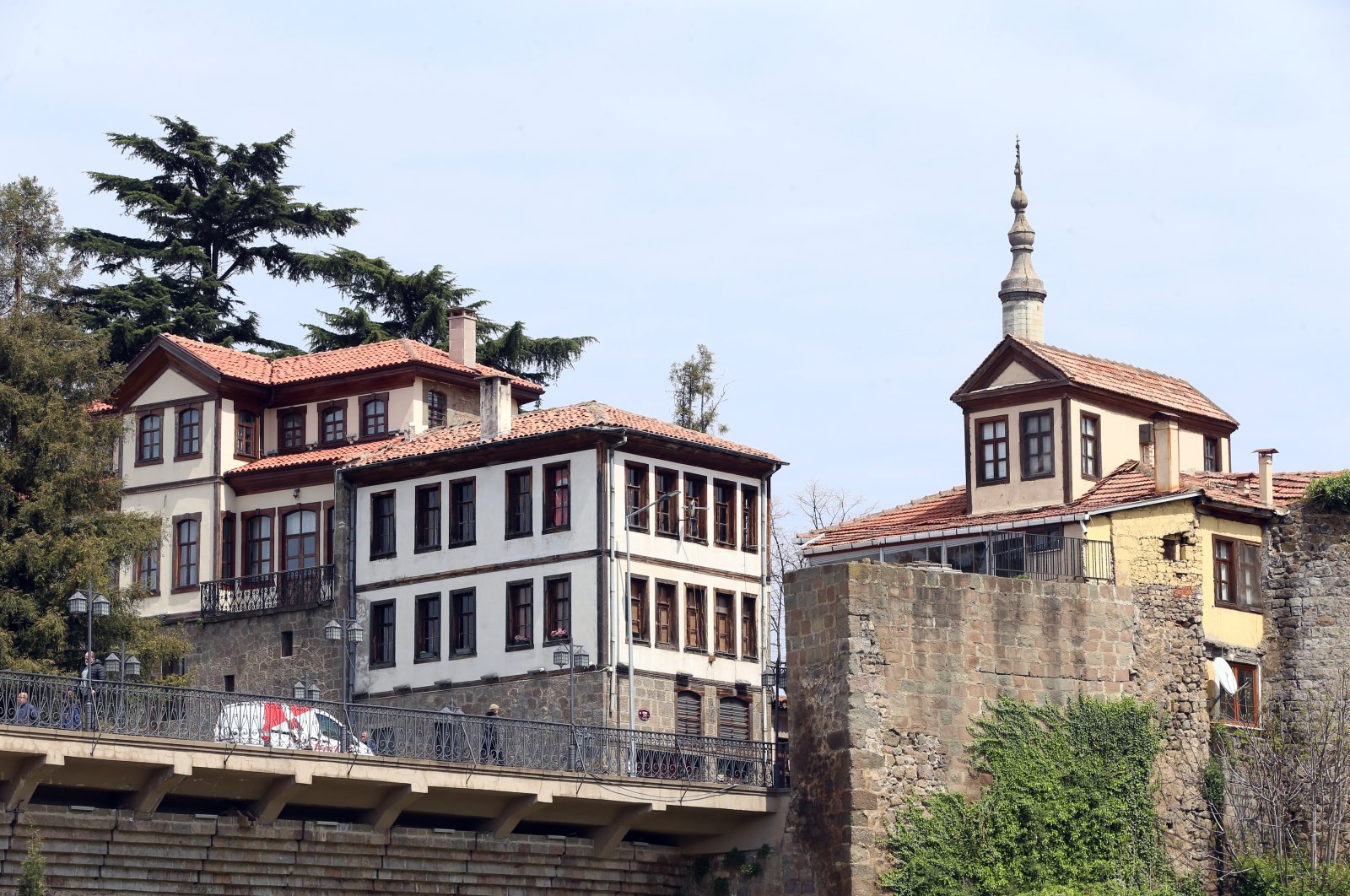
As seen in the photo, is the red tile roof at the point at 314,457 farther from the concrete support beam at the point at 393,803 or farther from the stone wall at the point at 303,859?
the concrete support beam at the point at 393,803

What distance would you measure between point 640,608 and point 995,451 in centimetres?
915

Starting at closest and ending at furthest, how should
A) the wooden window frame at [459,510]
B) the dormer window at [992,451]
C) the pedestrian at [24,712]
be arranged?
the pedestrian at [24,712] < the dormer window at [992,451] < the wooden window frame at [459,510]

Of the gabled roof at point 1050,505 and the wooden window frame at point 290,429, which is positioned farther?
the wooden window frame at point 290,429

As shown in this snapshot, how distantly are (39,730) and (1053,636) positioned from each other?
2138cm

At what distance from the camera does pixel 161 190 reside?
8294cm

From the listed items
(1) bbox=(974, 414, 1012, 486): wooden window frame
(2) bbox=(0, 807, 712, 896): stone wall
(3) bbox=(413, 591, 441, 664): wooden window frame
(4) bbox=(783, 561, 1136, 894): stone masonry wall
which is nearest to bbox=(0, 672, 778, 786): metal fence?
(2) bbox=(0, 807, 712, 896): stone wall

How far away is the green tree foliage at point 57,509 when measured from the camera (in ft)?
194

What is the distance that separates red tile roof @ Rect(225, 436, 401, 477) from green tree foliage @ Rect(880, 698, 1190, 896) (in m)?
22.4

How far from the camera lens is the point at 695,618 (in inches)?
2450

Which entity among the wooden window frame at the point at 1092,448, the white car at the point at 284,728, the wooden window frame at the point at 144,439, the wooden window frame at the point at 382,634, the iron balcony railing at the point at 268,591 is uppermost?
the wooden window frame at the point at 144,439

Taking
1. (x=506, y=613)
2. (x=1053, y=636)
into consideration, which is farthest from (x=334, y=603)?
(x=1053, y=636)

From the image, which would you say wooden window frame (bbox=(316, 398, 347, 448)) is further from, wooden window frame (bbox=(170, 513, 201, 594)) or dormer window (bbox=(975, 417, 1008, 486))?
dormer window (bbox=(975, 417, 1008, 486))

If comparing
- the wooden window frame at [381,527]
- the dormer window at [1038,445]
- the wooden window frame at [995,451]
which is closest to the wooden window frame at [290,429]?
the wooden window frame at [381,527]

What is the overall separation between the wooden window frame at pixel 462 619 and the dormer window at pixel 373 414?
8441 millimetres
